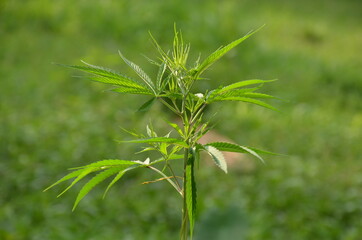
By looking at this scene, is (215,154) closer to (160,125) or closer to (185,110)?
(185,110)

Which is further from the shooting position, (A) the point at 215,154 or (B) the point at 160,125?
(B) the point at 160,125

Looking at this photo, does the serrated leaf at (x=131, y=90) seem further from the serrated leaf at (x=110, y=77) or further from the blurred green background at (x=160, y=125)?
the blurred green background at (x=160, y=125)

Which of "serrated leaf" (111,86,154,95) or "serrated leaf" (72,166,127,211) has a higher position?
"serrated leaf" (111,86,154,95)

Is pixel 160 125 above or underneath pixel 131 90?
above

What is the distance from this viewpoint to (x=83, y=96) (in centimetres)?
498

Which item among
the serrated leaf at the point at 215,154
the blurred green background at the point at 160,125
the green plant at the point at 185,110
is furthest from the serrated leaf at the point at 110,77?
the blurred green background at the point at 160,125

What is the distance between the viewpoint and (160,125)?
4.38m

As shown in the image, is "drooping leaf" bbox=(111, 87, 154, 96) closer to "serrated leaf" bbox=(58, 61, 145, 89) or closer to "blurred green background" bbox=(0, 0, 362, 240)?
"serrated leaf" bbox=(58, 61, 145, 89)

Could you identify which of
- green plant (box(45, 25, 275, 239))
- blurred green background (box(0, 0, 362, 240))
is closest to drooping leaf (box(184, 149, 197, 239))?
green plant (box(45, 25, 275, 239))

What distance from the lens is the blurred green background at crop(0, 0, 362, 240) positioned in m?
3.21

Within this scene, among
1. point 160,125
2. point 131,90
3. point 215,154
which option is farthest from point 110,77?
point 160,125

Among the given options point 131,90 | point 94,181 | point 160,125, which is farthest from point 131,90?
point 160,125

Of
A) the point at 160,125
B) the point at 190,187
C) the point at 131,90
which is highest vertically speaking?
the point at 160,125

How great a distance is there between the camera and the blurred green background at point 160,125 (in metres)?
3.21
